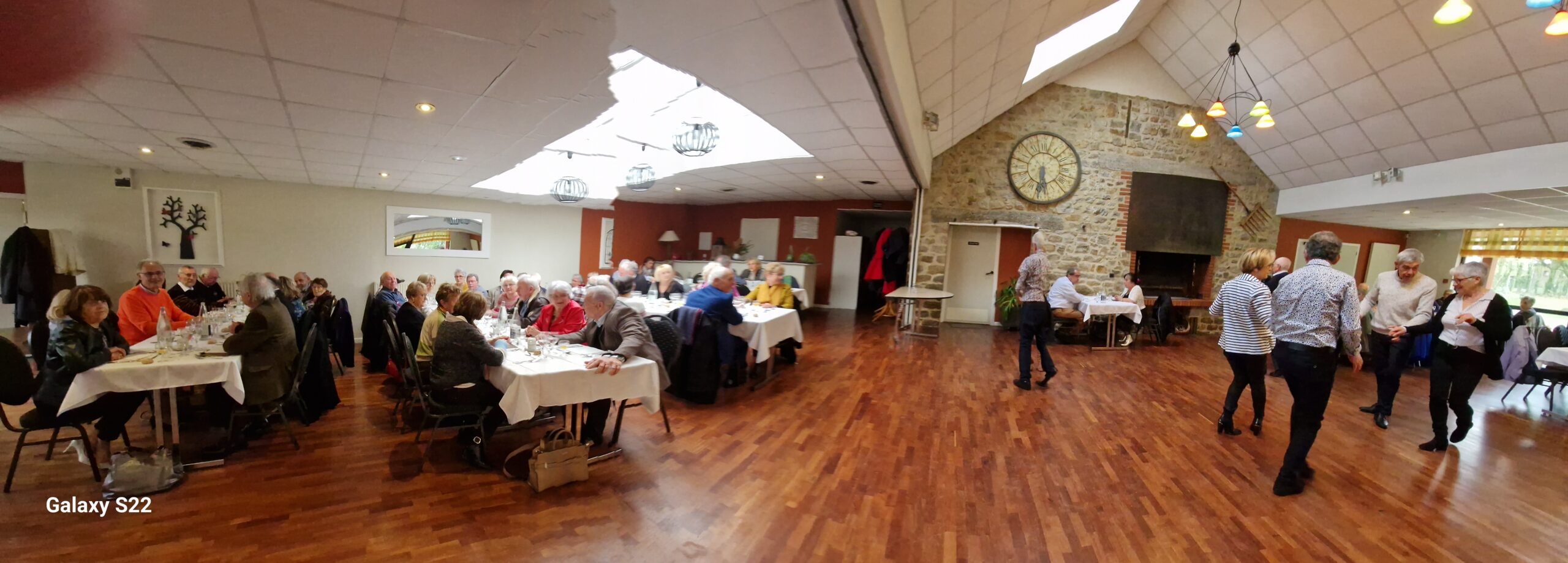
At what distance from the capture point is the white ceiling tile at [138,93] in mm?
2760

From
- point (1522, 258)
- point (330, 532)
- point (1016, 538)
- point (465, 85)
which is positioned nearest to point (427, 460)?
point (330, 532)

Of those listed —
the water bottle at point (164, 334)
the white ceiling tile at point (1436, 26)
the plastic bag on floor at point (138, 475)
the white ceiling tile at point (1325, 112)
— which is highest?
the white ceiling tile at point (1436, 26)

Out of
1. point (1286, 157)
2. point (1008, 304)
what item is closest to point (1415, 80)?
point (1286, 157)

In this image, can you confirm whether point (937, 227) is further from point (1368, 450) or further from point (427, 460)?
point (427, 460)

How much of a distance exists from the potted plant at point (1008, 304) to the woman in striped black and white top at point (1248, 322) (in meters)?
4.15

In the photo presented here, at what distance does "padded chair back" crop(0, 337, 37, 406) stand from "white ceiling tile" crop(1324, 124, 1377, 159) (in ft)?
40.3

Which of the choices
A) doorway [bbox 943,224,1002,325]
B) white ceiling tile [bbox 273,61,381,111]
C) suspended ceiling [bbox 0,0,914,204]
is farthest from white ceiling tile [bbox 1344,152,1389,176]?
white ceiling tile [bbox 273,61,381,111]

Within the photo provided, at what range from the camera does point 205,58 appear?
2.45 metres

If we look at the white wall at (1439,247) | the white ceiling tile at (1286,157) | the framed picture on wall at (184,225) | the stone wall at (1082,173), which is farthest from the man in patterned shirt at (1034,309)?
the framed picture on wall at (184,225)

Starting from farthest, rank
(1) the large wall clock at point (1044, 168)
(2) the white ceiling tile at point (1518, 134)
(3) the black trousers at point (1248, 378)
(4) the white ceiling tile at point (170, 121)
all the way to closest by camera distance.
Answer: (1) the large wall clock at point (1044, 168), (2) the white ceiling tile at point (1518, 134), (3) the black trousers at point (1248, 378), (4) the white ceiling tile at point (170, 121)

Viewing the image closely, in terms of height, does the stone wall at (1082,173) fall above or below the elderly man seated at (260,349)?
above

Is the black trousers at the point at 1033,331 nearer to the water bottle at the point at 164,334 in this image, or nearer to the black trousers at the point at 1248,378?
the black trousers at the point at 1248,378

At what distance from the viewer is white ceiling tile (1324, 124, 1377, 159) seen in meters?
6.87

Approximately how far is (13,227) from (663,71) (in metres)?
8.38
